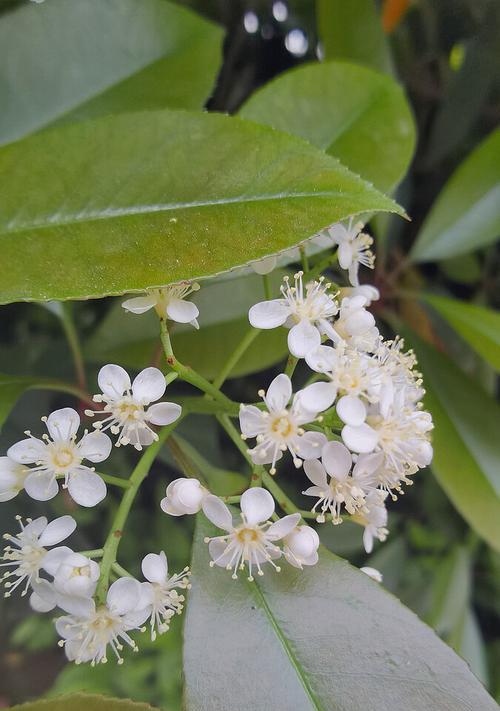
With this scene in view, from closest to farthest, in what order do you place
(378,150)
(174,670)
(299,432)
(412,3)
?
(299,432), (378,150), (412,3), (174,670)

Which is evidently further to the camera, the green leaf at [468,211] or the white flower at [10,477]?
the green leaf at [468,211]

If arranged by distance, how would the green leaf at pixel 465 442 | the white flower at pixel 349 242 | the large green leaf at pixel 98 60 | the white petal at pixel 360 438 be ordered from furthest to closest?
the green leaf at pixel 465 442, the large green leaf at pixel 98 60, the white flower at pixel 349 242, the white petal at pixel 360 438

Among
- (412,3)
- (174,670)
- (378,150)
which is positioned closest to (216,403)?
(378,150)

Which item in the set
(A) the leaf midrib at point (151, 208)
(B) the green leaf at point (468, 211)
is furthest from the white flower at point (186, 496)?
(B) the green leaf at point (468, 211)

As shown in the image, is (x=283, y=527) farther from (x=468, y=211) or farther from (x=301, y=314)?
(x=468, y=211)

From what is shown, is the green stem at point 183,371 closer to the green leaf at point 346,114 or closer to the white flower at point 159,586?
the white flower at point 159,586

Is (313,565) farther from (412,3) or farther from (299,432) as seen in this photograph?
(412,3)
